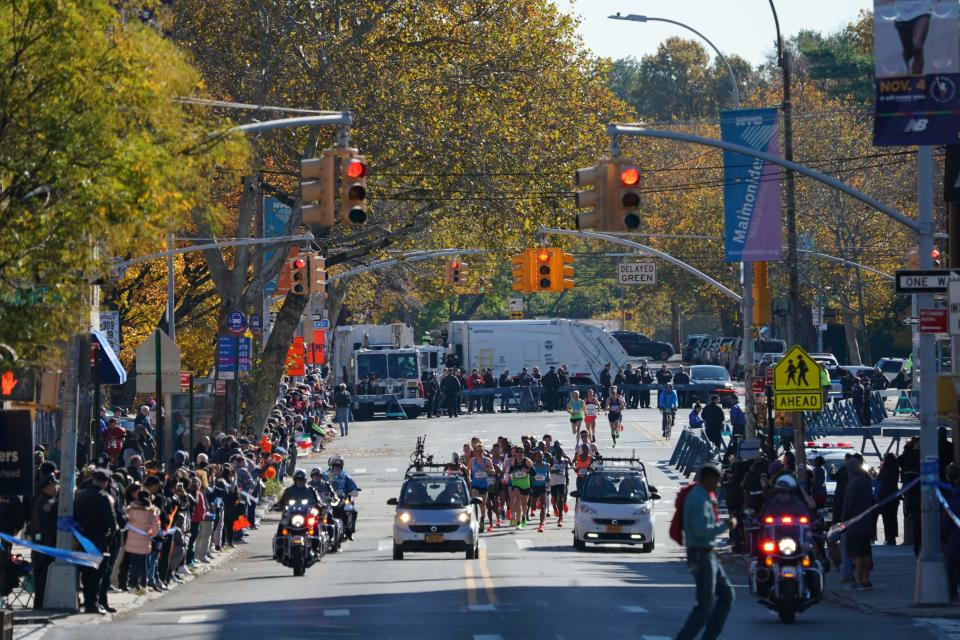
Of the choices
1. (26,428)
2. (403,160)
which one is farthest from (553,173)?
(26,428)

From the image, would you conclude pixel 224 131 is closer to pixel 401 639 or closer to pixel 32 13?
pixel 32 13

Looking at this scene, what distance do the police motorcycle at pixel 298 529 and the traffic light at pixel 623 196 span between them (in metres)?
8.54

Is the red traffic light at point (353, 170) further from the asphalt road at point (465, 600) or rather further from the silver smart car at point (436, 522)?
the silver smart car at point (436, 522)

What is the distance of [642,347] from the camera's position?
10356 cm

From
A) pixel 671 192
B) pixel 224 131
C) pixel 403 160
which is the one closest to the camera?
pixel 224 131

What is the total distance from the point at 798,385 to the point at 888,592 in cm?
569

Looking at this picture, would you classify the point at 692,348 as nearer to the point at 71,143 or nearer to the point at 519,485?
the point at 519,485

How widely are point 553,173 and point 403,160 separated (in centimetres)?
395

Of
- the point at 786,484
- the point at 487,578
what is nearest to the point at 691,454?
the point at 487,578

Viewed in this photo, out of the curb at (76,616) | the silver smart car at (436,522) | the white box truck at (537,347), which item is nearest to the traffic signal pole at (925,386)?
the curb at (76,616)

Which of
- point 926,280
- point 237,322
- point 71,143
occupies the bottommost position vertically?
point 926,280

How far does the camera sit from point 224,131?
18.6 meters

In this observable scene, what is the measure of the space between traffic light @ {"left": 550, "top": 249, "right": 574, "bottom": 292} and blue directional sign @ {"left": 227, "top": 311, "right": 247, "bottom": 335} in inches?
308

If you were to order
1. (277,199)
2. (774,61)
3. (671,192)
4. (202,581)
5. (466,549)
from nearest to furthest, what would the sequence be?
(202,581) → (466,549) → (277,199) → (671,192) → (774,61)
